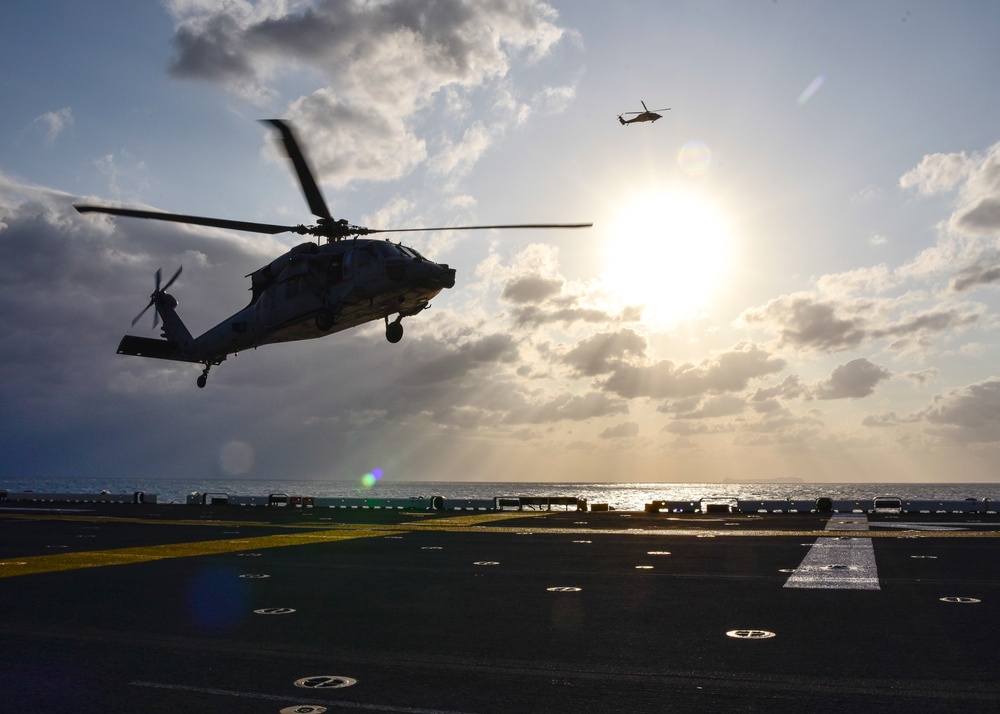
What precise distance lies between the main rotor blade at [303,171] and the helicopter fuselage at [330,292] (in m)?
1.61

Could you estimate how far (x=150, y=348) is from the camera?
4088 cm

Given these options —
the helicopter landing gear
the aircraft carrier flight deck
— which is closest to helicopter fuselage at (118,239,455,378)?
the helicopter landing gear

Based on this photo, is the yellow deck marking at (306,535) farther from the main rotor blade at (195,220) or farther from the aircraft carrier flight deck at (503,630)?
the main rotor blade at (195,220)

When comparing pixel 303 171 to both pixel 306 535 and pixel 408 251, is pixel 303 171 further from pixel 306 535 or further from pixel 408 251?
pixel 306 535

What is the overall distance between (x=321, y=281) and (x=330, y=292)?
70 cm

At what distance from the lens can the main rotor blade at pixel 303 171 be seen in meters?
29.3

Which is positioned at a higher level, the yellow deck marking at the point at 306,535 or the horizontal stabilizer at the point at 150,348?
the horizontal stabilizer at the point at 150,348

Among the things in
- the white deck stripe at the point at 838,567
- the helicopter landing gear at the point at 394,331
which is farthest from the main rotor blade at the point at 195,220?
the white deck stripe at the point at 838,567

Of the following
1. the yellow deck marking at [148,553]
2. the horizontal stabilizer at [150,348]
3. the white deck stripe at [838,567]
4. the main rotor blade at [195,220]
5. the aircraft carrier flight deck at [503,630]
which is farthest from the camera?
the horizontal stabilizer at [150,348]

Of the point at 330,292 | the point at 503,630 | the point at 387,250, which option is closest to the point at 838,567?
the point at 503,630

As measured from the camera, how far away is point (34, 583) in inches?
629

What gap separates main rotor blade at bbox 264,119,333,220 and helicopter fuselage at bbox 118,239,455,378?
1.61m

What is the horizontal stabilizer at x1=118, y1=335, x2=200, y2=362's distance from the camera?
39691 mm

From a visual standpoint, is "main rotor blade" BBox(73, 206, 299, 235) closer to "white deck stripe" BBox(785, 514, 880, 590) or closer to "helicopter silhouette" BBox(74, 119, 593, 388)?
"helicopter silhouette" BBox(74, 119, 593, 388)
